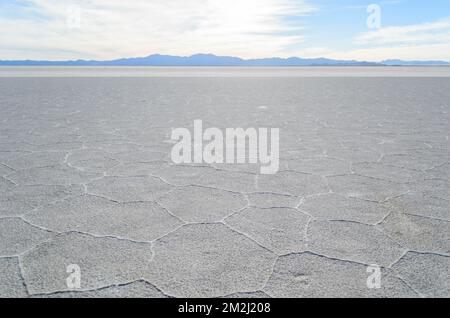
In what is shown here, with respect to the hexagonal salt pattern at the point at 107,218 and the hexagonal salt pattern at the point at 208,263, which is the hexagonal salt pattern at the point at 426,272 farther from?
the hexagonal salt pattern at the point at 107,218

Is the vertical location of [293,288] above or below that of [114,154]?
below

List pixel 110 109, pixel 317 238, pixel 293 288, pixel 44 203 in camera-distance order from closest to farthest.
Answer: pixel 293 288, pixel 317 238, pixel 44 203, pixel 110 109

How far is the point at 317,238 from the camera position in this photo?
7.16 feet

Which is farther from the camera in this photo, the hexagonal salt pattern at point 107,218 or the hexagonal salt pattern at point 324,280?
the hexagonal salt pattern at point 107,218

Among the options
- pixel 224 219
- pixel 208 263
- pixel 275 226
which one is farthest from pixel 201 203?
pixel 208 263

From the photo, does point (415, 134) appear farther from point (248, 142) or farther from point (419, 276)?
point (419, 276)

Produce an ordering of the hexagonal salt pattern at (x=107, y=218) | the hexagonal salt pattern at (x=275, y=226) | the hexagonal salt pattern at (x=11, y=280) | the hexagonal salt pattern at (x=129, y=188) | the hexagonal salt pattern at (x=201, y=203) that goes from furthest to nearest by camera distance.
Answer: the hexagonal salt pattern at (x=129, y=188), the hexagonal salt pattern at (x=201, y=203), the hexagonal salt pattern at (x=107, y=218), the hexagonal salt pattern at (x=275, y=226), the hexagonal salt pattern at (x=11, y=280)

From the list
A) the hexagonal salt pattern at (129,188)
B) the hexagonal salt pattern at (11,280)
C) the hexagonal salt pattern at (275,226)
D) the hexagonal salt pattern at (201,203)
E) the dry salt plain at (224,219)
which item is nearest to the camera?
the hexagonal salt pattern at (11,280)

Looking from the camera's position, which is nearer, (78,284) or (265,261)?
(78,284)

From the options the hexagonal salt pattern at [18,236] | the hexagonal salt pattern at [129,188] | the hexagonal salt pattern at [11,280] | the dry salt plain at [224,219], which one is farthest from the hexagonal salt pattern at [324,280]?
the hexagonal salt pattern at [18,236]
